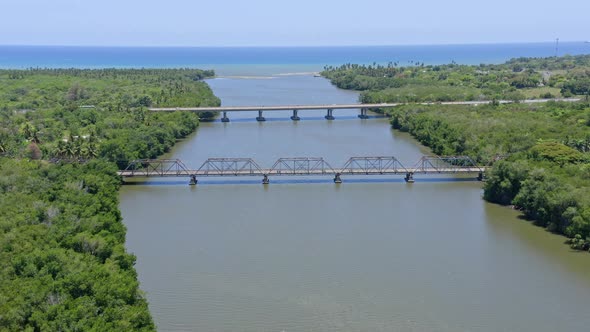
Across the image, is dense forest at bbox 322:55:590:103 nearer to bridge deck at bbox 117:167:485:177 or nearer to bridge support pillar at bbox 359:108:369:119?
bridge support pillar at bbox 359:108:369:119

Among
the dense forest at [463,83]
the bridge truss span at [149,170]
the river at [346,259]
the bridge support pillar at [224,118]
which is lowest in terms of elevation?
the river at [346,259]

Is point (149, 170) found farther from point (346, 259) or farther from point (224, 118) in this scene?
point (224, 118)

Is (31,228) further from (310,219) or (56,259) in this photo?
(310,219)

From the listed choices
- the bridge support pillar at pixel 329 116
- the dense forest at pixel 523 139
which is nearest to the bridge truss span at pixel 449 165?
the dense forest at pixel 523 139

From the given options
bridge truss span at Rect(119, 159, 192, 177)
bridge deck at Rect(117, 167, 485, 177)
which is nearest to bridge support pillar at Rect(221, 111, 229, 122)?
bridge truss span at Rect(119, 159, 192, 177)

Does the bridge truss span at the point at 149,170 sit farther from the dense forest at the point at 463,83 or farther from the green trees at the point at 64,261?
the dense forest at the point at 463,83

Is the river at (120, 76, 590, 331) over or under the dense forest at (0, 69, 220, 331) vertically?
under
